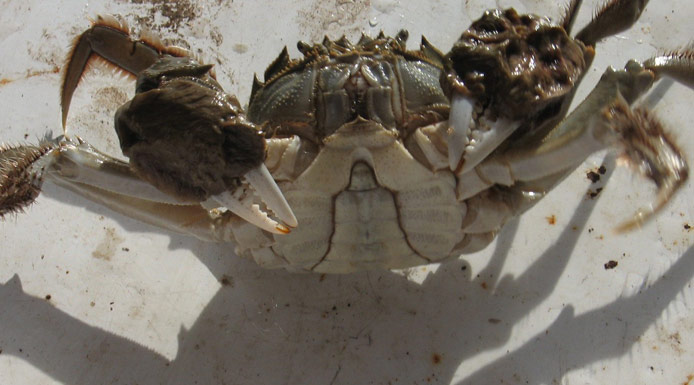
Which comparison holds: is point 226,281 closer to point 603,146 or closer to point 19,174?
point 19,174

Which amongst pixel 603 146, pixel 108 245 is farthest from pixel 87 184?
pixel 603 146

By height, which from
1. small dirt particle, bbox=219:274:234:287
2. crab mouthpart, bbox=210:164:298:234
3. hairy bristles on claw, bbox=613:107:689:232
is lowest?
small dirt particle, bbox=219:274:234:287

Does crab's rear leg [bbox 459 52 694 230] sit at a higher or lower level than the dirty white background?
higher

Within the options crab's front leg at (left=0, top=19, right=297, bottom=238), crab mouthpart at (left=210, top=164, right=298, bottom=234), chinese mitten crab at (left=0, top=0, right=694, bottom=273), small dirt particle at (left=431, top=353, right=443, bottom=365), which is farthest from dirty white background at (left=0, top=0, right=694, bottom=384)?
crab mouthpart at (left=210, top=164, right=298, bottom=234)

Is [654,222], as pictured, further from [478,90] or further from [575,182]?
[478,90]

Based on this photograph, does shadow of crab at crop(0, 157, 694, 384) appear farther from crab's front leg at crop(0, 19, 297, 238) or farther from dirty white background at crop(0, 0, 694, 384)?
crab's front leg at crop(0, 19, 297, 238)

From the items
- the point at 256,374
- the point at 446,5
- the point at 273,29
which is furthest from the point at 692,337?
the point at 273,29
